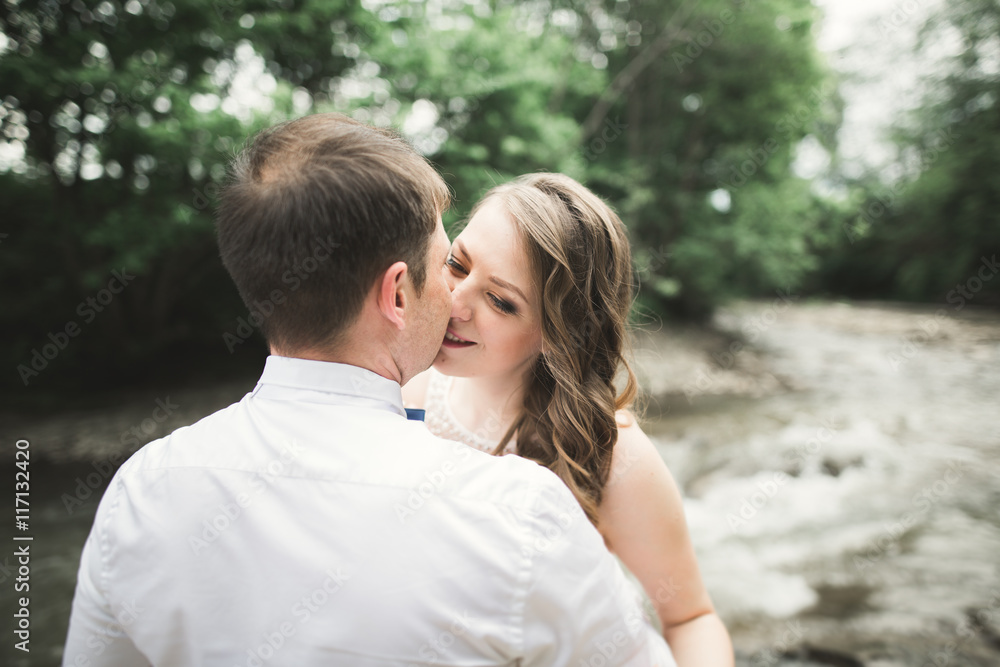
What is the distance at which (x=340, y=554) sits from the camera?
3.20 ft

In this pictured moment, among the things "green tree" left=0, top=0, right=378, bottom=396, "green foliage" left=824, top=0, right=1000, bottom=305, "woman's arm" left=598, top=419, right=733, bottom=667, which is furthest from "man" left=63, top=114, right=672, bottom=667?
"green foliage" left=824, top=0, right=1000, bottom=305

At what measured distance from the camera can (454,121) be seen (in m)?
9.48

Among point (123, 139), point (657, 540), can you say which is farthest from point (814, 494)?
point (123, 139)

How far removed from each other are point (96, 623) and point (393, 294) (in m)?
0.93

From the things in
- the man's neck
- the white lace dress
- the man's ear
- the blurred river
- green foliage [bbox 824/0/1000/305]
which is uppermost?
green foliage [bbox 824/0/1000/305]

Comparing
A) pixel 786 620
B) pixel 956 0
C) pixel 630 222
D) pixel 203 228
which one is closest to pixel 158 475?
pixel 786 620

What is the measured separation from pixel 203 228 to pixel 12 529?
4.34m

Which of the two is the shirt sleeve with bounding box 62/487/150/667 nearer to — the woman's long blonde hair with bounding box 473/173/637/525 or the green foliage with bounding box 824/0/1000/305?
the woman's long blonde hair with bounding box 473/173/637/525

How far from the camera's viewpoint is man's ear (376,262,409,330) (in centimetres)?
121

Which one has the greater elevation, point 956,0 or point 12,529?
point 956,0

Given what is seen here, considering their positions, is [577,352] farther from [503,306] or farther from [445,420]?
[445,420]

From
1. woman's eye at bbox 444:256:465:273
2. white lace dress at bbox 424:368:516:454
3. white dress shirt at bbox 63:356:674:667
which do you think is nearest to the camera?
white dress shirt at bbox 63:356:674:667

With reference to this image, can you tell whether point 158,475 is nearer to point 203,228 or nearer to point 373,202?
point 373,202

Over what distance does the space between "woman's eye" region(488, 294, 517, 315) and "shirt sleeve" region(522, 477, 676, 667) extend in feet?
3.13
